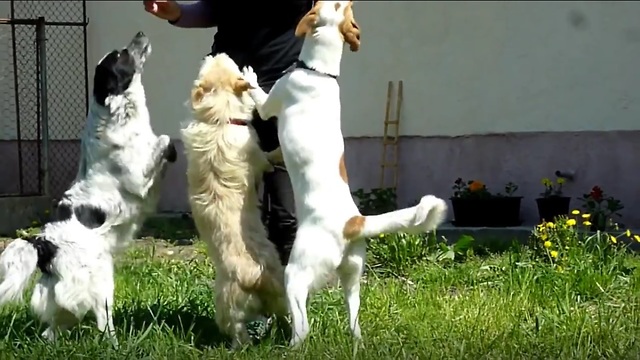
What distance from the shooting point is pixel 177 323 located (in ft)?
15.6

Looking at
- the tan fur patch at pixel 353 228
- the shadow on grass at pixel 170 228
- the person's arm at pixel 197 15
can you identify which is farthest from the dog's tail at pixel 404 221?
the shadow on grass at pixel 170 228

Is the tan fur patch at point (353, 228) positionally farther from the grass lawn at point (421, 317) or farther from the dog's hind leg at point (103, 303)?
the dog's hind leg at point (103, 303)

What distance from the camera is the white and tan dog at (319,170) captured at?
13.0 ft

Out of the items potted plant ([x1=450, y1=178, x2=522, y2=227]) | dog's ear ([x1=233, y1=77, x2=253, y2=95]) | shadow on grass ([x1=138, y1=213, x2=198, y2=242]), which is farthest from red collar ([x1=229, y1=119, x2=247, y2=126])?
potted plant ([x1=450, y1=178, x2=522, y2=227])

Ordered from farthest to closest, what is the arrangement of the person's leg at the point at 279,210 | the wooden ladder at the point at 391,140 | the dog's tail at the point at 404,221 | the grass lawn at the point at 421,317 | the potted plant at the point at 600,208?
1. the wooden ladder at the point at 391,140
2. the potted plant at the point at 600,208
3. the person's leg at the point at 279,210
4. the grass lawn at the point at 421,317
5. the dog's tail at the point at 404,221

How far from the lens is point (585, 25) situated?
27.4 feet

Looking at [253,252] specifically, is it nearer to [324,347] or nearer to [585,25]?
Answer: [324,347]

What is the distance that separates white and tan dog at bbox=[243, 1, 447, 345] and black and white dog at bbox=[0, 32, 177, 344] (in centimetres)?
92

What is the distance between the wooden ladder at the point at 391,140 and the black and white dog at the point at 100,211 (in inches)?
176

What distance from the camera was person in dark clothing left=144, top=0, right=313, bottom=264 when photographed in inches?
178

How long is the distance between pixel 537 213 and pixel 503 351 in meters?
4.67

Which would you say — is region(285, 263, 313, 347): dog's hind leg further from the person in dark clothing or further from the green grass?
the person in dark clothing

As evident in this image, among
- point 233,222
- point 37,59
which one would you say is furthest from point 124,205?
point 37,59

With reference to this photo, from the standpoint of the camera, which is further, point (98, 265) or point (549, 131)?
point (549, 131)
